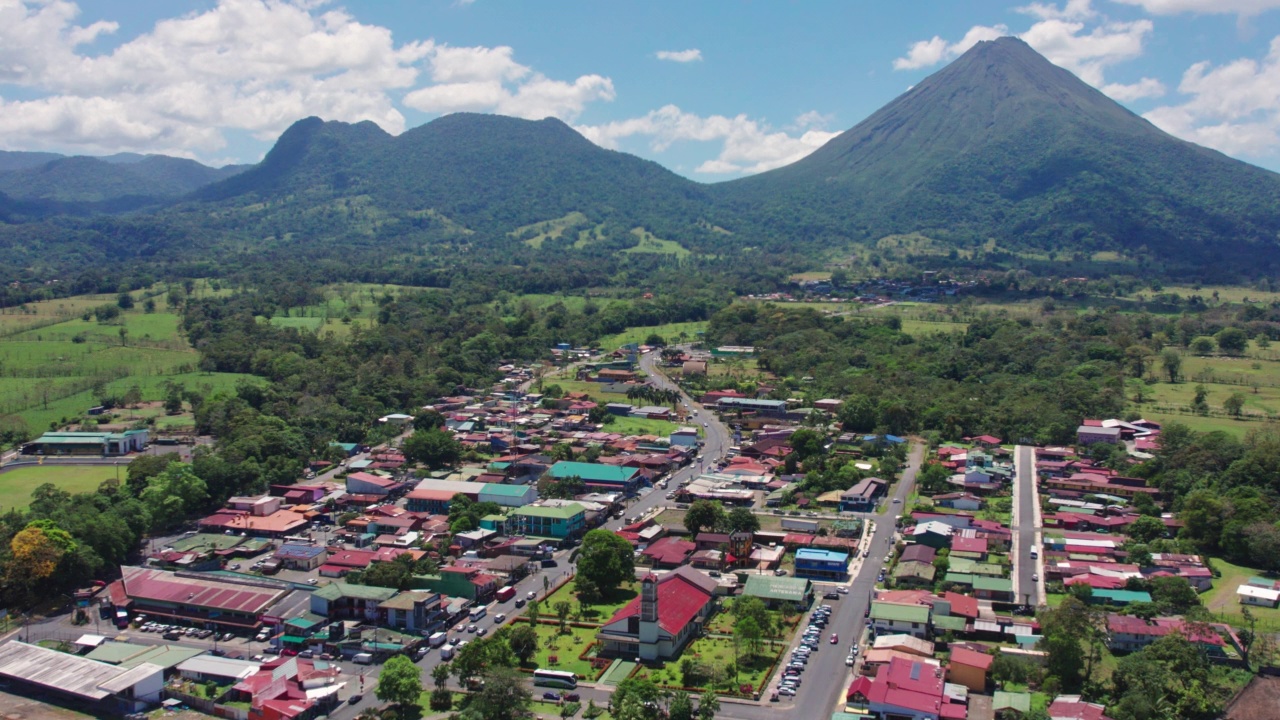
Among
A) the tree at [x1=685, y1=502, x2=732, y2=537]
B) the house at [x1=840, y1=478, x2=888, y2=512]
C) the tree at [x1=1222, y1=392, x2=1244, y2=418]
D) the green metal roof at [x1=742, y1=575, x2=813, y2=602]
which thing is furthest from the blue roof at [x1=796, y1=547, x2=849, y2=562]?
the tree at [x1=1222, y1=392, x2=1244, y2=418]

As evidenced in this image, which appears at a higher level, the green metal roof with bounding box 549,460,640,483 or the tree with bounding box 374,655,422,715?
the green metal roof with bounding box 549,460,640,483

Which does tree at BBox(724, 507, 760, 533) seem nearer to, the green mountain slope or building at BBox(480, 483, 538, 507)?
building at BBox(480, 483, 538, 507)

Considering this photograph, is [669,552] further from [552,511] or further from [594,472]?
[594,472]

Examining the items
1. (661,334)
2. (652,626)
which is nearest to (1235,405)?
(652,626)

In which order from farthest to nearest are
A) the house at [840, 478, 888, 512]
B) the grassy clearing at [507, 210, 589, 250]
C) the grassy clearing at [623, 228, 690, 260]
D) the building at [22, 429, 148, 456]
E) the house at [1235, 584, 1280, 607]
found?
1. the grassy clearing at [507, 210, 589, 250]
2. the grassy clearing at [623, 228, 690, 260]
3. the building at [22, 429, 148, 456]
4. the house at [840, 478, 888, 512]
5. the house at [1235, 584, 1280, 607]

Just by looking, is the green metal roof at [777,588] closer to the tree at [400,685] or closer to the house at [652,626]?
the house at [652,626]
